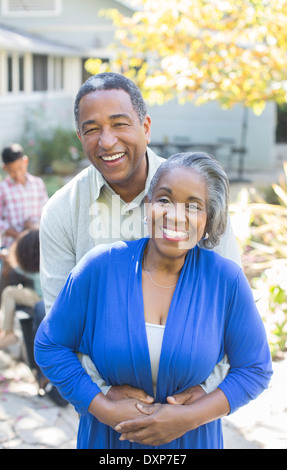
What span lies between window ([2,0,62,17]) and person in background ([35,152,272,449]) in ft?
57.3

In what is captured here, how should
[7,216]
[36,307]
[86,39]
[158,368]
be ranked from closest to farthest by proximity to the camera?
[158,368], [36,307], [7,216], [86,39]

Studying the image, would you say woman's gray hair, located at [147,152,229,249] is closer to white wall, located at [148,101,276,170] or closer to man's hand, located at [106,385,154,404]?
man's hand, located at [106,385,154,404]

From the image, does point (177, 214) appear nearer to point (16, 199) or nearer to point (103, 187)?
point (103, 187)

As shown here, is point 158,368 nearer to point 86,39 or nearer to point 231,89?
point 231,89

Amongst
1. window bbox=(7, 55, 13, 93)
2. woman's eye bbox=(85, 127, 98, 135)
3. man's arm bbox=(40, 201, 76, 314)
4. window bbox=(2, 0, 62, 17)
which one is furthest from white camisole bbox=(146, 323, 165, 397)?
window bbox=(2, 0, 62, 17)

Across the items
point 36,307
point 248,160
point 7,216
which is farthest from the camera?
point 248,160

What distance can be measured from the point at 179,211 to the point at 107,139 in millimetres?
420

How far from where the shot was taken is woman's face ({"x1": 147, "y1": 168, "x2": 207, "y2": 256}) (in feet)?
5.51

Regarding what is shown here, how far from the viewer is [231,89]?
5738 mm

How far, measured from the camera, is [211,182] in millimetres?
1721

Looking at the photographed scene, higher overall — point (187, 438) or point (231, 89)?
point (231, 89)

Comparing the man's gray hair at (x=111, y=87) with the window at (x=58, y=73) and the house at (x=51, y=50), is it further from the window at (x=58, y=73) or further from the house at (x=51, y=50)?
the window at (x=58, y=73)
